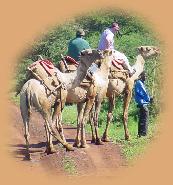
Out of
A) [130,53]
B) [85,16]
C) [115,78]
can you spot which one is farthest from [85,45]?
[85,16]

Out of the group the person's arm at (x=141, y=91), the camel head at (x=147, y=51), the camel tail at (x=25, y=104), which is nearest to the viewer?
the camel tail at (x=25, y=104)

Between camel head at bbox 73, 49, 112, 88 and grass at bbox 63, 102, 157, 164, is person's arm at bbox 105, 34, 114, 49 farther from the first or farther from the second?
grass at bbox 63, 102, 157, 164

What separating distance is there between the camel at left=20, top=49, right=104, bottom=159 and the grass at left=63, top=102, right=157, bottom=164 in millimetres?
1421

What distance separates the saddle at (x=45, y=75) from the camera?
1502cm

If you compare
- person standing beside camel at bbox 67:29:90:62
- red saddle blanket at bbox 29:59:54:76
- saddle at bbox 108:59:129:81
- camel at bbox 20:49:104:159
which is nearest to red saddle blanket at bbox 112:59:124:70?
saddle at bbox 108:59:129:81

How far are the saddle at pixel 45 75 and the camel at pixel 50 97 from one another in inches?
2.9

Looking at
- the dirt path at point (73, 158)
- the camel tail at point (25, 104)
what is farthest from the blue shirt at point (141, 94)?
the camel tail at point (25, 104)

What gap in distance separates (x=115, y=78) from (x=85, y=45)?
3.88 feet

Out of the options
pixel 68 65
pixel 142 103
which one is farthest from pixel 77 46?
pixel 142 103

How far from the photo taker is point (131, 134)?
1888 centimetres

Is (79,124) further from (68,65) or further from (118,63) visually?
(118,63)

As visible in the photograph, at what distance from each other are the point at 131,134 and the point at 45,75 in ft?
14.8

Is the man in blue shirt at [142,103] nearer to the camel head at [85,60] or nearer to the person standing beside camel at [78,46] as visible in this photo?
the person standing beside camel at [78,46]

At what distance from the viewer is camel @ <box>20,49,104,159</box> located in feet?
48.6
